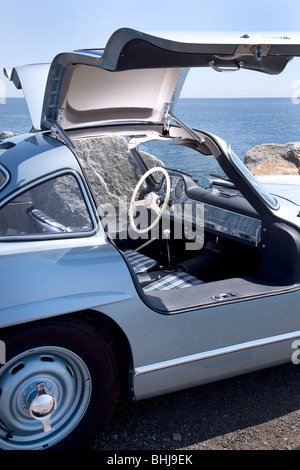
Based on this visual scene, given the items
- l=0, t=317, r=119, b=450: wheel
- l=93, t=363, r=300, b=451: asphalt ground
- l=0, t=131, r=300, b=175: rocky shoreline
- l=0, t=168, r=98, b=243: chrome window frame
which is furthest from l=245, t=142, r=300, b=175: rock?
l=0, t=317, r=119, b=450: wheel

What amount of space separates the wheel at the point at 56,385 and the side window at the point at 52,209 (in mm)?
496

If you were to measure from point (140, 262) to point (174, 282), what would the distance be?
2.05ft

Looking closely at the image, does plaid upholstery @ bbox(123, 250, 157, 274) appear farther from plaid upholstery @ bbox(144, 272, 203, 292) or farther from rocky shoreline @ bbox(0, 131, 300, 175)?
rocky shoreline @ bbox(0, 131, 300, 175)

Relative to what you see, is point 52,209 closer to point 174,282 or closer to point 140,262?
point 174,282

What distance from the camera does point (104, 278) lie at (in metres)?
2.49

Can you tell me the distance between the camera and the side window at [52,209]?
2.52 metres

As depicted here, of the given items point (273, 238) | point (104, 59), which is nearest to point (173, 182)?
point (273, 238)

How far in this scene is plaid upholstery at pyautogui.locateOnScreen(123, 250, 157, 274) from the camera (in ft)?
13.0

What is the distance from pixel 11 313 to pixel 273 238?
5.96ft

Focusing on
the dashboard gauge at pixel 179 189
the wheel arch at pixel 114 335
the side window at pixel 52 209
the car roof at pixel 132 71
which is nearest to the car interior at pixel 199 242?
the dashboard gauge at pixel 179 189

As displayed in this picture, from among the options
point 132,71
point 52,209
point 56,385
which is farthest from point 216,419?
point 132,71

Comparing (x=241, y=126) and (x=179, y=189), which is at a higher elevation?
(x=179, y=189)
